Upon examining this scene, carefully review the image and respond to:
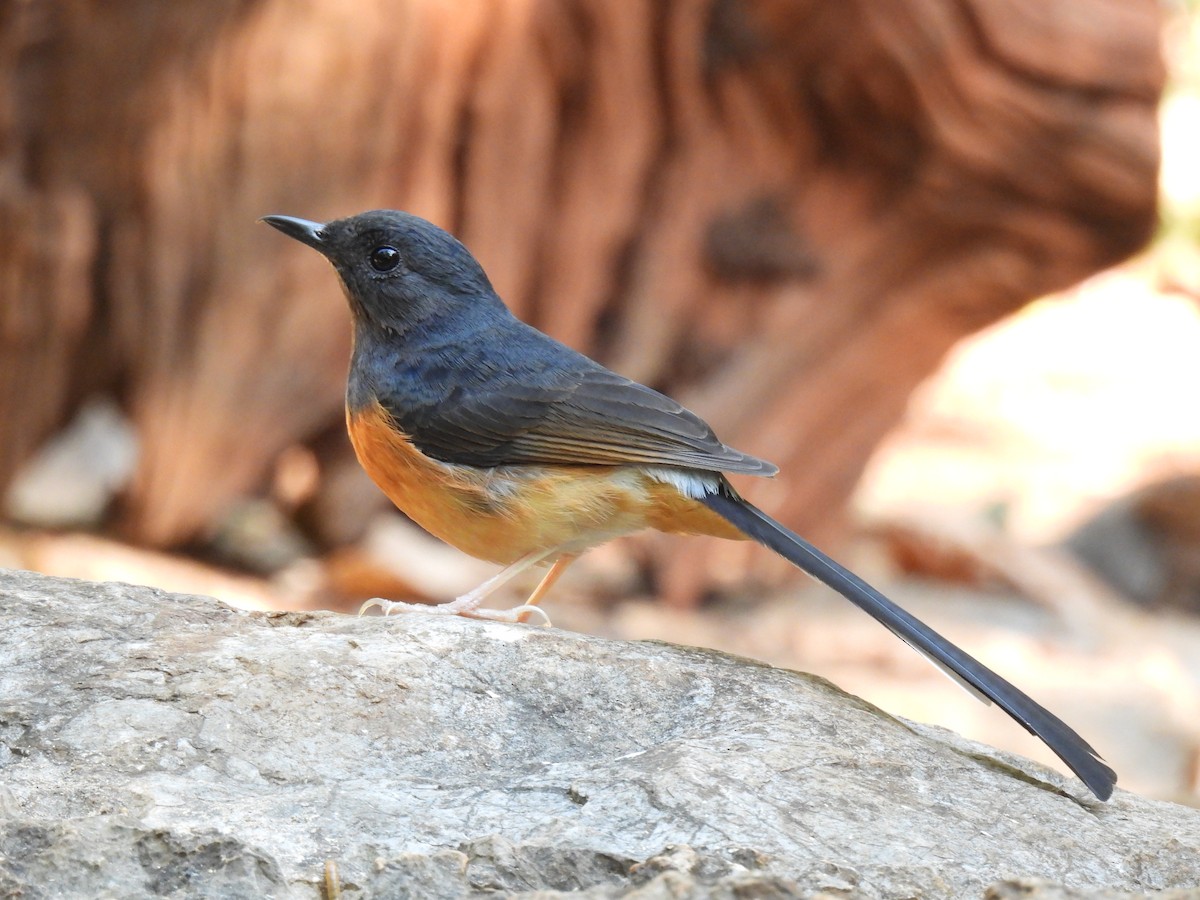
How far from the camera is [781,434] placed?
9023 mm

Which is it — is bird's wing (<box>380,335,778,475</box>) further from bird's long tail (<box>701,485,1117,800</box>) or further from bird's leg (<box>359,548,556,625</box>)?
bird's leg (<box>359,548,556,625</box>)

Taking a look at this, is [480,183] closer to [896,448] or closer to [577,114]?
[577,114]

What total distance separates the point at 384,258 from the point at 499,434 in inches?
32.5

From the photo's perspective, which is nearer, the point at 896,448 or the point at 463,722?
the point at 463,722

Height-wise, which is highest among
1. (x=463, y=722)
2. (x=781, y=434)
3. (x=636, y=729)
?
(x=781, y=434)

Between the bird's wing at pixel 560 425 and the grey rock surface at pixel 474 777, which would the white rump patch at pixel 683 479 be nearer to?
the bird's wing at pixel 560 425

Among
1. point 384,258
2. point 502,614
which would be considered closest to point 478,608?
point 502,614

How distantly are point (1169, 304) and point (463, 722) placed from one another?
59.2 ft

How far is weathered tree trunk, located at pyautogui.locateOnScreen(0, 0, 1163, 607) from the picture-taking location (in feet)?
24.5

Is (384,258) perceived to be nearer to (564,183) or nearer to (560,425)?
(560,425)

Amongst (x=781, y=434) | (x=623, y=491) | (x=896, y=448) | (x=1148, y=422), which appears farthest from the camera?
(x=1148, y=422)

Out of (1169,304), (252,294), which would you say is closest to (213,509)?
(252,294)

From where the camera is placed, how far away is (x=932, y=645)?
3.45 m

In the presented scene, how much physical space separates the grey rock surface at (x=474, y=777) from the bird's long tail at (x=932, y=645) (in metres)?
0.12
